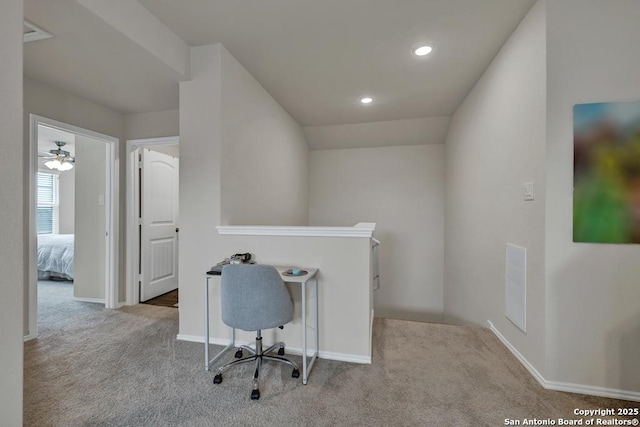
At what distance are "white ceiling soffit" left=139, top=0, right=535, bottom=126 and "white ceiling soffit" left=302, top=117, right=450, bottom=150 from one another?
0.89 meters

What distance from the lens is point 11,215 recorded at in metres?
1.21

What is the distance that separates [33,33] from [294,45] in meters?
1.86

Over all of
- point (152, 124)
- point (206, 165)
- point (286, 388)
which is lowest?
point (286, 388)

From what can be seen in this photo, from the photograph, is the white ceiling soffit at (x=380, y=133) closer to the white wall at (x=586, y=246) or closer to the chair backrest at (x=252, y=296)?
the white wall at (x=586, y=246)

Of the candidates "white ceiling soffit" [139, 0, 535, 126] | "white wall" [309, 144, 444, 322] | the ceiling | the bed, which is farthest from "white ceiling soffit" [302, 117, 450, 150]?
the bed

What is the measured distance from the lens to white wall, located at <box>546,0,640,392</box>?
168cm

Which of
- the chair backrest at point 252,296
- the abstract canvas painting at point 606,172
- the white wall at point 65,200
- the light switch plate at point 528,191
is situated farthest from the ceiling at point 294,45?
the white wall at point 65,200

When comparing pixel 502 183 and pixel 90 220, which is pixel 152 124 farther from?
pixel 502 183

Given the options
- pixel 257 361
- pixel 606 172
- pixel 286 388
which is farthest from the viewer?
pixel 257 361

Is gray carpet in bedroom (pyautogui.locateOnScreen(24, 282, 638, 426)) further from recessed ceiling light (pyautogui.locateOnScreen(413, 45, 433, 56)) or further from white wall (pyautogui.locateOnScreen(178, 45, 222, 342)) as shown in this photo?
recessed ceiling light (pyautogui.locateOnScreen(413, 45, 433, 56))

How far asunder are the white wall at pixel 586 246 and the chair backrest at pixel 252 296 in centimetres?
183

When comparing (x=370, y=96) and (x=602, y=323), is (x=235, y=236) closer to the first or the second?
(x=370, y=96)

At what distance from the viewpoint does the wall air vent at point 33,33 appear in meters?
1.78

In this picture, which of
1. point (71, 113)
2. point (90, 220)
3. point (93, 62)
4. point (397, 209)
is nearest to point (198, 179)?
point (93, 62)
